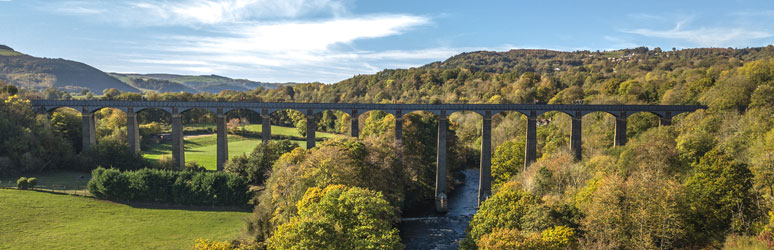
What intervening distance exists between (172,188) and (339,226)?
26.1 m

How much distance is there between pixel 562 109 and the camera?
49.7 m

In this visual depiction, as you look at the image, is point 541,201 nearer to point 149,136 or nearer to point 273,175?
point 273,175

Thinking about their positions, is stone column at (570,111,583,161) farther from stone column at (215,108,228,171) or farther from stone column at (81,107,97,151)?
stone column at (81,107,97,151)

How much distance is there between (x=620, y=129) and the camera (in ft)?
166

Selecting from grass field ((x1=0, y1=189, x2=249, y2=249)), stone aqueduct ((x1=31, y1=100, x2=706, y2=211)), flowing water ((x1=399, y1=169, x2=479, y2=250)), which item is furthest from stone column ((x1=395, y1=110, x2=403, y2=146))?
grass field ((x1=0, y1=189, x2=249, y2=249))

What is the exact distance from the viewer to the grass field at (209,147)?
63.6 meters

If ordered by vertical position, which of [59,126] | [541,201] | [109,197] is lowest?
[109,197]

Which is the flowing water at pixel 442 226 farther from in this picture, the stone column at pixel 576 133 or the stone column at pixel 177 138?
the stone column at pixel 177 138

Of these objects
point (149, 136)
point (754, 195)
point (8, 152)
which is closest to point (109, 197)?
point (8, 152)

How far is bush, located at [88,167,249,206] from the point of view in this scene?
140 ft

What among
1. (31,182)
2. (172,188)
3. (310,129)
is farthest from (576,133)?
(31,182)

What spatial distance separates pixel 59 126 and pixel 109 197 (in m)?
17.0

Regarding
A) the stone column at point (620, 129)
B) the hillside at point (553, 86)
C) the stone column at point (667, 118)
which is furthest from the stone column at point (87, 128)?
the stone column at point (667, 118)

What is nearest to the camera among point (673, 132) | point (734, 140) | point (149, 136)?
point (734, 140)
